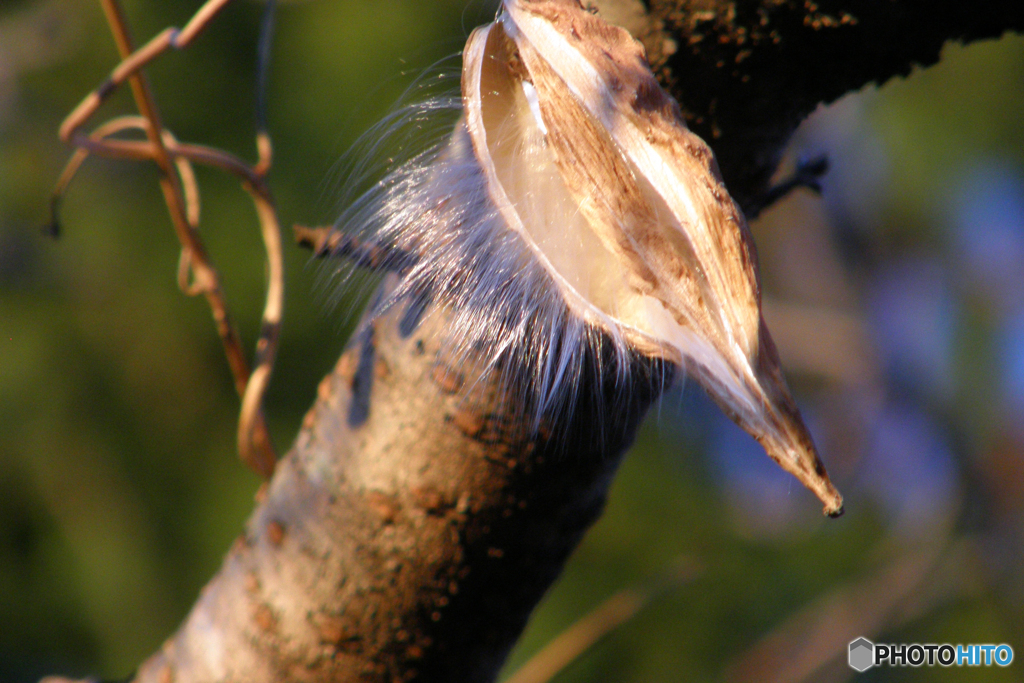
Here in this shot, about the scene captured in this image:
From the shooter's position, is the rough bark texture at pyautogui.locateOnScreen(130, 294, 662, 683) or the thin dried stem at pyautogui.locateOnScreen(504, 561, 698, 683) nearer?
the rough bark texture at pyautogui.locateOnScreen(130, 294, 662, 683)

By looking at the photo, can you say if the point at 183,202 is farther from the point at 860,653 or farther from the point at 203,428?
the point at 860,653

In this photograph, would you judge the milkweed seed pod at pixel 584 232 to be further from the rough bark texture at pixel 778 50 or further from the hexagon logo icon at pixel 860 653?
the hexagon logo icon at pixel 860 653

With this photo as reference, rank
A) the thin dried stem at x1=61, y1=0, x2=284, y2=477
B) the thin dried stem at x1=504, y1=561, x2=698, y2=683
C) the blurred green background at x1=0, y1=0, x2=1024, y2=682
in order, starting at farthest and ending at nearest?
the blurred green background at x1=0, y1=0, x2=1024, y2=682 < the thin dried stem at x1=504, y1=561, x2=698, y2=683 < the thin dried stem at x1=61, y1=0, x2=284, y2=477

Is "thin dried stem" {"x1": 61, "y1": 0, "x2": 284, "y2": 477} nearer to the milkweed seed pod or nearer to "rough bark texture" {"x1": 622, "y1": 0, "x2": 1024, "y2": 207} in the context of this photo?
the milkweed seed pod

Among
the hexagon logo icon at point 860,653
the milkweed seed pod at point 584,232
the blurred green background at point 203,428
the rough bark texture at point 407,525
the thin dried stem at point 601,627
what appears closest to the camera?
the milkweed seed pod at point 584,232

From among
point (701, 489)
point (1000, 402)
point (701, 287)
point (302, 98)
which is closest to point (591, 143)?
point (701, 287)

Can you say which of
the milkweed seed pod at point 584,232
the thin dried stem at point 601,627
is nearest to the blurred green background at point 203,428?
the thin dried stem at point 601,627

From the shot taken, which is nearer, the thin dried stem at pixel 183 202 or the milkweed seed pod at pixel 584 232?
the milkweed seed pod at pixel 584 232

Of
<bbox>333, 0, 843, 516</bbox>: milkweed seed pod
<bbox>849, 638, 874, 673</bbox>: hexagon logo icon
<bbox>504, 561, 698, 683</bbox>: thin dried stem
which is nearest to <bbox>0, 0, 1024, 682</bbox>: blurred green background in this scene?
<bbox>849, 638, 874, 673</bbox>: hexagon logo icon

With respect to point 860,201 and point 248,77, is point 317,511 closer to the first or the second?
point 248,77
